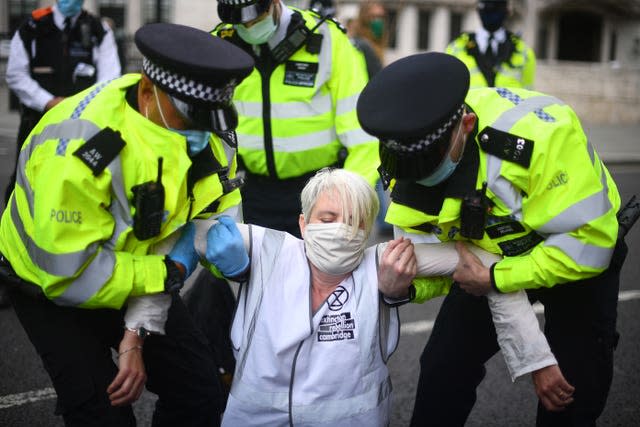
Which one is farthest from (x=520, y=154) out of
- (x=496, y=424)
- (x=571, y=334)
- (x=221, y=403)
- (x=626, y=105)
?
(x=626, y=105)

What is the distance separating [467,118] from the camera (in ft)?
8.33

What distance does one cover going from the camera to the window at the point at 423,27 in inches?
1359

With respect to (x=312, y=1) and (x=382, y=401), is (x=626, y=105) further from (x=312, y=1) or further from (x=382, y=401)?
(x=382, y=401)

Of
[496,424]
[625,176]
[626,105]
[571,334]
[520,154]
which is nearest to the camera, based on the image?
[520,154]

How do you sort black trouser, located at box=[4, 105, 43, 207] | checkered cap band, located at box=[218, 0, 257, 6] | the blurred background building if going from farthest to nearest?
1. the blurred background building
2. black trouser, located at box=[4, 105, 43, 207]
3. checkered cap band, located at box=[218, 0, 257, 6]

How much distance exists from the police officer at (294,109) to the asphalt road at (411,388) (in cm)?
106

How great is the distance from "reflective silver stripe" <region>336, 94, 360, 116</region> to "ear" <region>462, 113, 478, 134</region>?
4.30 ft

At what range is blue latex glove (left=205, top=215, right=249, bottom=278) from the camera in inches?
97.6

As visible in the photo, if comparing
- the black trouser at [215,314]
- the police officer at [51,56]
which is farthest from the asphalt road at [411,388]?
the police officer at [51,56]

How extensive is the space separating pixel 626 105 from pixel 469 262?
19071mm

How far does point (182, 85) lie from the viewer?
7.87 ft

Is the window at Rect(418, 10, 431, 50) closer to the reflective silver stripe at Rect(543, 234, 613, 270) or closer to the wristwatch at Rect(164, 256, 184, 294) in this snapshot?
the reflective silver stripe at Rect(543, 234, 613, 270)

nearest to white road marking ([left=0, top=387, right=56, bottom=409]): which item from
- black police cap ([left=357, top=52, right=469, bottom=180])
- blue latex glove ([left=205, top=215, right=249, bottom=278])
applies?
blue latex glove ([left=205, top=215, right=249, bottom=278])

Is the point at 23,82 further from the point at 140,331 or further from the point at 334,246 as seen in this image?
the point at 334,246
